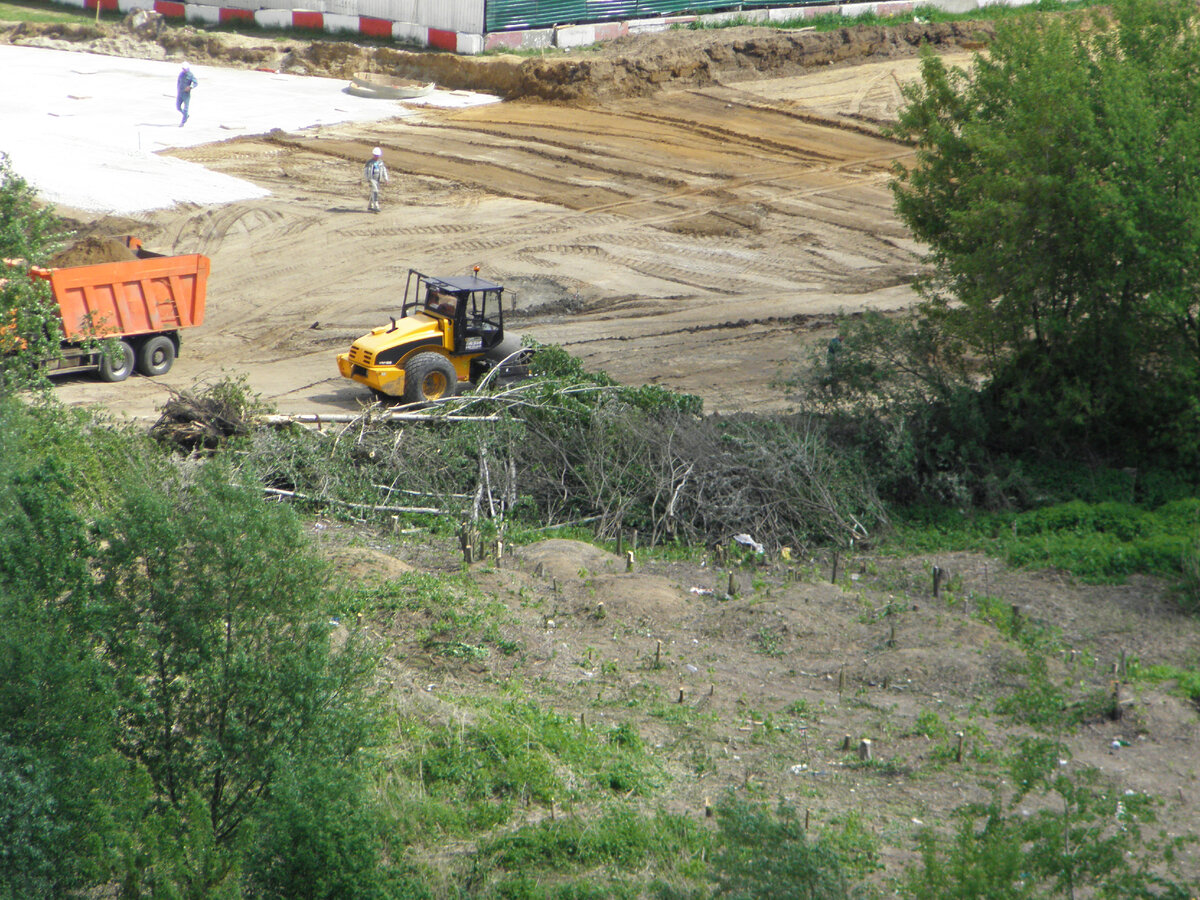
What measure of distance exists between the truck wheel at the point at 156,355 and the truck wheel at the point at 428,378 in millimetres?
4611

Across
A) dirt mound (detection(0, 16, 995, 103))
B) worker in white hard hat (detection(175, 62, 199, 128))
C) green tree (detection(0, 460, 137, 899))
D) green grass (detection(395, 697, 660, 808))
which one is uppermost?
dirt mound (detection(0, 16, 995, 103))

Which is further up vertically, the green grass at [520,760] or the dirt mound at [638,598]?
the dirt mound at [638,598]

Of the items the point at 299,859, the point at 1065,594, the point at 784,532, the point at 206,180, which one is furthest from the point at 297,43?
the point at 299,859

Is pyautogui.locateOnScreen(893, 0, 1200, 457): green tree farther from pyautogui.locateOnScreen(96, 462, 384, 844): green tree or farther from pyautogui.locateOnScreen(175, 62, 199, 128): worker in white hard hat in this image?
pyautogui.locateOnScreen(175, 62, 199, 128): worker in white hard hat

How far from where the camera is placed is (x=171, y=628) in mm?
7301

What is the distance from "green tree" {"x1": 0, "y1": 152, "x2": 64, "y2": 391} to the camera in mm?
11406

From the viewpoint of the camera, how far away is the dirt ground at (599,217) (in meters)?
19.8

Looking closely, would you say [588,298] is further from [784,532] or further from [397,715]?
[397,715]

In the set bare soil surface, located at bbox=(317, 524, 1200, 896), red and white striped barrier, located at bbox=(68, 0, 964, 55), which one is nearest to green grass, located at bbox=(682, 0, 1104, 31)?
red and white striped barrier, located at bbox=(68, 0, 964, 55)

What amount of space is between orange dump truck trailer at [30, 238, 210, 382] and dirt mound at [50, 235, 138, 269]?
236 mm

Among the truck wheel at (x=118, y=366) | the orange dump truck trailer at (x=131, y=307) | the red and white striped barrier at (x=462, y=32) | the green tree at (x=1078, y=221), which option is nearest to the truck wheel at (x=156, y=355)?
the orange dump truck trailer at (x=131, y=307)

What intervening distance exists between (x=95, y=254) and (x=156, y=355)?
225cm

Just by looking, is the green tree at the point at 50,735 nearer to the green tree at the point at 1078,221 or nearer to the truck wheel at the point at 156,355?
the truck wheel at the point at 156,355

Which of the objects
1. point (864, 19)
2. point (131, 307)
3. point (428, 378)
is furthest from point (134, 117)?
point (864, 19)
